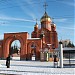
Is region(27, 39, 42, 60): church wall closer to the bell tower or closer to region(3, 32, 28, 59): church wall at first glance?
region(3, 32, 28, 59): church wall

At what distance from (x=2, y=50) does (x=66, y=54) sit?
3430 centimetres

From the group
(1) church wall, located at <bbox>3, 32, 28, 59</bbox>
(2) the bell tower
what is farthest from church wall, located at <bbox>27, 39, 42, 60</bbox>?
(2) the bell tower

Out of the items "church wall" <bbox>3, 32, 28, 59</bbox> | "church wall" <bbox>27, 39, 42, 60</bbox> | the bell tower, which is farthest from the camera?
the bell tower

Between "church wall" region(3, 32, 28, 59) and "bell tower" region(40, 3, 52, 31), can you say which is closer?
"church wall" region(3, 32, 28, 59)

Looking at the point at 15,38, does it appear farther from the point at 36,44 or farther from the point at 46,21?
the point at 46,21

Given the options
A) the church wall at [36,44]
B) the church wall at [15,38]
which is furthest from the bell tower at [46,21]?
the church wall at [36,44]

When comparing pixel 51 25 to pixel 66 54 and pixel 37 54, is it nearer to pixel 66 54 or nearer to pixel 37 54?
pixel 37 54

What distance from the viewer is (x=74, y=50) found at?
2753 cm

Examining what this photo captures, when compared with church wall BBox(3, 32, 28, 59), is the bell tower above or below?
above

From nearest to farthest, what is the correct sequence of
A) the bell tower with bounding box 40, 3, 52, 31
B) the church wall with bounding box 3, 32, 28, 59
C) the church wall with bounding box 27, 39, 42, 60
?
the church wall with bounding box 27, 39, 42, 60, the church wall with bounding box 3, 32, 28, 59, the bell tower with bounding box 40, 3, 52, 31

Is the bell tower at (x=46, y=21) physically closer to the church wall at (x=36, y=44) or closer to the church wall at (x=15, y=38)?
the church wall at (x=15, y=38)

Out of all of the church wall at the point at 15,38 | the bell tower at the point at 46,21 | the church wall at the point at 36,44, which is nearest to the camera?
the church wall at the point at 36,44

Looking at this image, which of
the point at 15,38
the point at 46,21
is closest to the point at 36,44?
the point at 15,38

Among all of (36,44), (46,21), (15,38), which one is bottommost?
(36,44)
